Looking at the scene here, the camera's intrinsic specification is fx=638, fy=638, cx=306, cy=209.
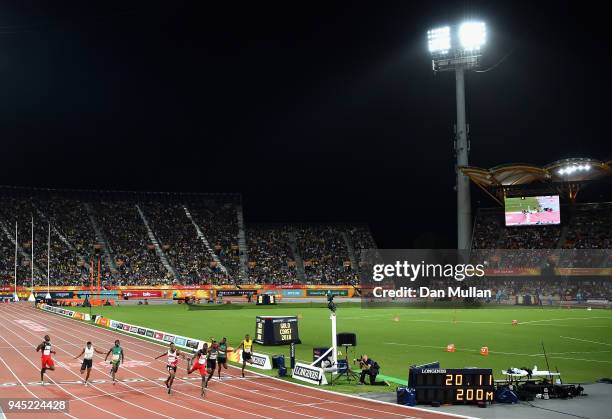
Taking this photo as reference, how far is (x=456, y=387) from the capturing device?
1839cm

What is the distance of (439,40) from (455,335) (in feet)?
117

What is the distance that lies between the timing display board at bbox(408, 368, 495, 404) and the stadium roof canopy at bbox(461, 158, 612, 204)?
49.2 metres

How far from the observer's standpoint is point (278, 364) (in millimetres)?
24500

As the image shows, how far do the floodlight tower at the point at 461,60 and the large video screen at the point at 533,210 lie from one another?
5992 millimetres

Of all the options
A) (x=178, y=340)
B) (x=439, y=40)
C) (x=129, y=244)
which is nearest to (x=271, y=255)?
(x=129, y=244)

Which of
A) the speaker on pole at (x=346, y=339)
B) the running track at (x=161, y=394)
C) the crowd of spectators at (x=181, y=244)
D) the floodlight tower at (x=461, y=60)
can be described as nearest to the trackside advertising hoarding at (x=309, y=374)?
the running track at (x=161, y=394)

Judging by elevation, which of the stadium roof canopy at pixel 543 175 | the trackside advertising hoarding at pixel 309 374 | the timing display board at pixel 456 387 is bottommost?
the trackside advertising hoarding at pixel 309 374

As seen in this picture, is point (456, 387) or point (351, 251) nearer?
point (456, 387)

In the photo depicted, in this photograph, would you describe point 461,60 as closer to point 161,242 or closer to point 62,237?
point 161,242

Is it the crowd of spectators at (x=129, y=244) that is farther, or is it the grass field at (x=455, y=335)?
the crowd of spectators at (x=129, y=244)

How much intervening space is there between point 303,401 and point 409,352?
12.5 m

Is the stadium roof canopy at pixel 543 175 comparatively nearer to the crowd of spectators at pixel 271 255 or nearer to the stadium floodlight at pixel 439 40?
the stadium floodlight at pixel 439 40

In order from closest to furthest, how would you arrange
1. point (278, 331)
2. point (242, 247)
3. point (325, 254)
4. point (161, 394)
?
point (161, 394) → point (278, 331) → point (325, 254) → point (242, 247)

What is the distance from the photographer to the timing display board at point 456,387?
18.3 metres
